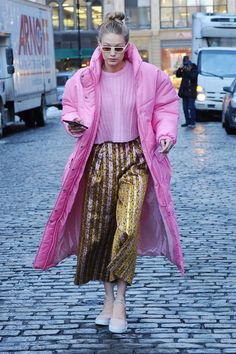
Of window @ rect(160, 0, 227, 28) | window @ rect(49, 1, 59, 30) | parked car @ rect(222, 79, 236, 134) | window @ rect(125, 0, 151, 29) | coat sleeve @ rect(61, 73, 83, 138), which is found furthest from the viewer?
window @ rect(49, 1, 59, 30)

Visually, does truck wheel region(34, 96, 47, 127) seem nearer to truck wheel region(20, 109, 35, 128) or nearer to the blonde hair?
truck wheel region(20, 109, 35, 128)

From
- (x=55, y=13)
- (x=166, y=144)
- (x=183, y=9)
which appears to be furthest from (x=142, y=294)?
(x=55, y=13)

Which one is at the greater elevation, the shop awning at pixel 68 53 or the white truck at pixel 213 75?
the white truck at pixel 213 75

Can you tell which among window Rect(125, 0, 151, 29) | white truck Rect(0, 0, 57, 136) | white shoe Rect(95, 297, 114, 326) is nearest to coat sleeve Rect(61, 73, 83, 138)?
white shoe Rect(95, 297, 114, 326)

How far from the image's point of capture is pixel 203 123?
25.2 m

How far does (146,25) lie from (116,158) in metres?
61.3

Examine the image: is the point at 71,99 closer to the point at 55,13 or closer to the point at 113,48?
the point at 113,48

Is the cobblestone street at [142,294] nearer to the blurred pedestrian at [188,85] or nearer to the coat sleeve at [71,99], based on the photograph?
the coat sleeve at [71,99]

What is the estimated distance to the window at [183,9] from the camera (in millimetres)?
63500

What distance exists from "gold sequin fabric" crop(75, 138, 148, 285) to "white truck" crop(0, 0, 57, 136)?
54.8 feet

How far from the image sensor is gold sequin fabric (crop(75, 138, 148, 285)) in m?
4.69

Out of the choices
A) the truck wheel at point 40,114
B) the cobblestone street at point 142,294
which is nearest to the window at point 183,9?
the truck wheel at point 40,114

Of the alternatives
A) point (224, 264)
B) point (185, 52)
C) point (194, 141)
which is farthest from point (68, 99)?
point (185, 52)

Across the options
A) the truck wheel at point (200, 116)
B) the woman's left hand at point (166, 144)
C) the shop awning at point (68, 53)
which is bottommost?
the shop awning at point (68, 53)
